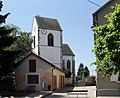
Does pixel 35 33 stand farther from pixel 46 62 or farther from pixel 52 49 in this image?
pixel 46 62

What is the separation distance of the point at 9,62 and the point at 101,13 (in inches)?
470

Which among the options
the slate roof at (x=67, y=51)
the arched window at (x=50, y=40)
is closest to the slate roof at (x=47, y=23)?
the arched window at (x=50, y=40)

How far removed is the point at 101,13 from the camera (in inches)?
1148

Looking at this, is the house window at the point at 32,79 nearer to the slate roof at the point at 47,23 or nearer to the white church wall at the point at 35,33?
the white church wall at the point at 35,33

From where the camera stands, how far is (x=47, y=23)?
6681 centimetres

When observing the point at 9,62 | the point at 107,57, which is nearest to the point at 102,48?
the point at 107,57

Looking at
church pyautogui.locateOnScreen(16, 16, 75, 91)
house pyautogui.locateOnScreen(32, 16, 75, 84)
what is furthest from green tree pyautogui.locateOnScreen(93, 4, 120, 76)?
house pyautogui.locateOnScreen(32, 16, 75, 84)

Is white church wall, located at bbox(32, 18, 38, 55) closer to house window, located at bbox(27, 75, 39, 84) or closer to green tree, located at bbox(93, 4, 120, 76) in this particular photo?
house window, located at bbox(27, 75, 39, 84)

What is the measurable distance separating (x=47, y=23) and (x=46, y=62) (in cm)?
2651

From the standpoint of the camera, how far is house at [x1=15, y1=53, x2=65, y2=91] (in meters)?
40.8

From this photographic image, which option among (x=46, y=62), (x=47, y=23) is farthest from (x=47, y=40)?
(x=46, y=62)

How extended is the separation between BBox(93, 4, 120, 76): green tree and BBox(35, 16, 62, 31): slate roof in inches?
1793

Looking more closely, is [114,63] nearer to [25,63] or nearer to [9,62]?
[9,62]

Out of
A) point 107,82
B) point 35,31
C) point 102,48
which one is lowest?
point 107,82
